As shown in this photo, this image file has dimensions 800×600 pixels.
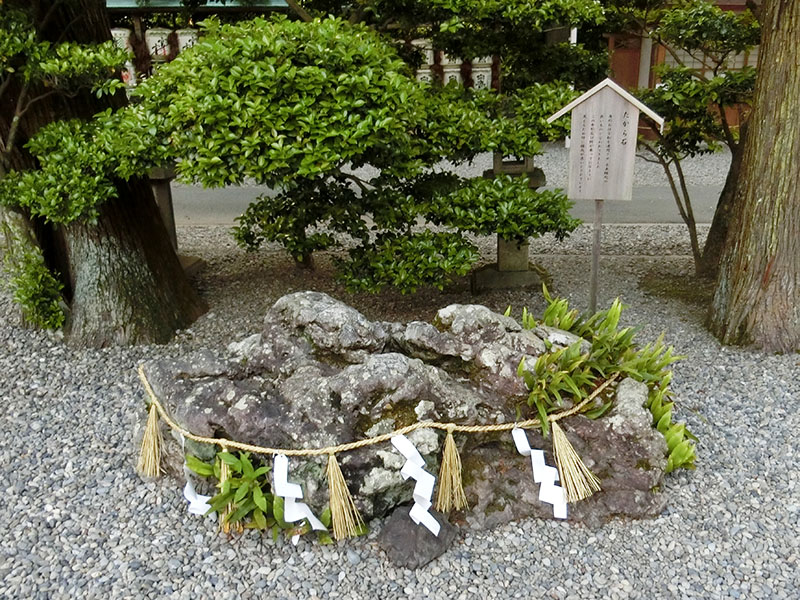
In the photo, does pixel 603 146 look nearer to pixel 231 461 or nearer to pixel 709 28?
pixel 709 28

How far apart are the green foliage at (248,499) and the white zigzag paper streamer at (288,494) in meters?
0.03

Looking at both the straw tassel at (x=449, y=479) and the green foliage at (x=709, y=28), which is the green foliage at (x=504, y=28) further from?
the straw tassel at (x=449, y=479)

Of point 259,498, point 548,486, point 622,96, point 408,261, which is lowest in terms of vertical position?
point 548,486

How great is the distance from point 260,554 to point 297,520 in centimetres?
20

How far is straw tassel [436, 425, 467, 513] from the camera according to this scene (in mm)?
2854

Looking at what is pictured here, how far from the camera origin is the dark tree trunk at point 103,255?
14.5ft

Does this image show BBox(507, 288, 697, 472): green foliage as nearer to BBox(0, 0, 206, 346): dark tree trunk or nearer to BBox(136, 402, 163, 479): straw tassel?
BBox(136, 402, 163, 479): straw tassel

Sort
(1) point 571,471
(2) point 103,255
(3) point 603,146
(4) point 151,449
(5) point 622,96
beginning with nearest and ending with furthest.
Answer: (1) point 571,471 → (4) point 151,449 → (5) point 622,96 → (3) point 603,146 → (2) point 103,255

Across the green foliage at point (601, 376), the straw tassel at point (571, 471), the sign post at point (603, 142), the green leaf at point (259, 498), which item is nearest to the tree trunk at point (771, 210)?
the sign post at point (603, 142)

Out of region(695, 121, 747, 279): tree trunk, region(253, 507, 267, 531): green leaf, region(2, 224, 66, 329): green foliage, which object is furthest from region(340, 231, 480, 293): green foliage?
region(695, 121, 747, 279): tree trunk

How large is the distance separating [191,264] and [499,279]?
2.74 meters

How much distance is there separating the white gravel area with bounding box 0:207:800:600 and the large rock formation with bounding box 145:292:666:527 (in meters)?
0.17

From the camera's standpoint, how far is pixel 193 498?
2963 mm

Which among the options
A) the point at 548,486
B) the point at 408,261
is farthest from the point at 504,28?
the point at 548,486
